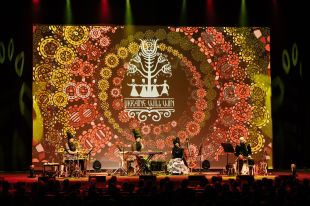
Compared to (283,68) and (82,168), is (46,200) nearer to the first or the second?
(82,168)

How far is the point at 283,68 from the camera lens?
62.7ft

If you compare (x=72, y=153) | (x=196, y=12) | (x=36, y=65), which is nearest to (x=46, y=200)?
→ (x=72, y=153)

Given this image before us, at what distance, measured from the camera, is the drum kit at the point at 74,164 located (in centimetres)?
1639

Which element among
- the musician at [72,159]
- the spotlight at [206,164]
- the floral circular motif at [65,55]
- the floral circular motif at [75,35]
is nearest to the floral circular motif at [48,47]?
the floral circular motif at [65,55]

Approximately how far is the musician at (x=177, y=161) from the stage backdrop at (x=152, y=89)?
1.09 m

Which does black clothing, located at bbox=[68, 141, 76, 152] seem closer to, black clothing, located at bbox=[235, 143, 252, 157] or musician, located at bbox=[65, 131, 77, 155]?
musician, located at bbox=[65, 131, 77, 155]

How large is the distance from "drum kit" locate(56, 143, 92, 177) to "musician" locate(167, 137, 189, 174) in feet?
7.15

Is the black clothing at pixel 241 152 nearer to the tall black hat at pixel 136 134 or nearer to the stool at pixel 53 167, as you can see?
the tall black hat at pixel 136 134

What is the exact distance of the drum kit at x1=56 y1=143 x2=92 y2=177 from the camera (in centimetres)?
1639

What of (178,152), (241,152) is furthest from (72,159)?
(241,152)

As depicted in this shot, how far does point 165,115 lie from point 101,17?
3.33m

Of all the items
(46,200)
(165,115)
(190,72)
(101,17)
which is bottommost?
(46,200)

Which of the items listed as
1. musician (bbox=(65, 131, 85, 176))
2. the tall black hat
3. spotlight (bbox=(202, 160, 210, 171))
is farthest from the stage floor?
the tall black hat

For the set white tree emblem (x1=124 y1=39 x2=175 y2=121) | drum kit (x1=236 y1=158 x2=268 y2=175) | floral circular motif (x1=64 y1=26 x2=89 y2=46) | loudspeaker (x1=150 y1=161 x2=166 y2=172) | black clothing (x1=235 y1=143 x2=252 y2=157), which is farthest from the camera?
white tree emblem (x1=124 y1=39 x2=175 y2=121)
